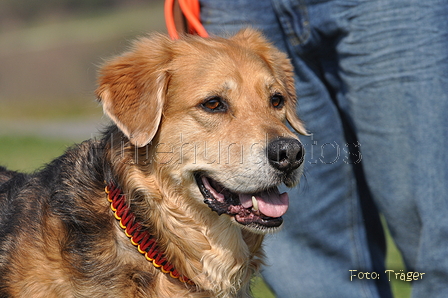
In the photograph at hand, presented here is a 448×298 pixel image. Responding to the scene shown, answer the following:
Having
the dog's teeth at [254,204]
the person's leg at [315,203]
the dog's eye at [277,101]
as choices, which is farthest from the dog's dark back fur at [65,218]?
the person's leg at [315,203]

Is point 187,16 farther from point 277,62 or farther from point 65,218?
point 65,218

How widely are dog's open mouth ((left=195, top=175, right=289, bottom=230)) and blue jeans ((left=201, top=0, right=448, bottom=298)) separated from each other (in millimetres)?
887

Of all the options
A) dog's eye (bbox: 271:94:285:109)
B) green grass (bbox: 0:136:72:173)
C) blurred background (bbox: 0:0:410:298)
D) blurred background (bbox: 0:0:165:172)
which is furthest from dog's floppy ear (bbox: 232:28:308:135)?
blurred background (bbox: 0:0:165:172)

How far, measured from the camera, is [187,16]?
148 inches

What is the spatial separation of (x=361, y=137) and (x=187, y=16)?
150cm

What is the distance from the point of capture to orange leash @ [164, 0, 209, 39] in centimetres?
376

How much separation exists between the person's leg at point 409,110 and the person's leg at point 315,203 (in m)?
0.48

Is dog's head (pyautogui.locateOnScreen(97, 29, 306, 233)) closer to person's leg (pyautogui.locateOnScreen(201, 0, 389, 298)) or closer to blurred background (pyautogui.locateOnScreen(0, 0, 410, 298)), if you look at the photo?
person's leg (pyautogui.locateOnScreen(201, 0, 389, 298))

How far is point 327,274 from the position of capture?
13.8 feet

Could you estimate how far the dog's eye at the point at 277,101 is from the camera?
11.5 ft

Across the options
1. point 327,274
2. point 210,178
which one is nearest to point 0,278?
point 210,178

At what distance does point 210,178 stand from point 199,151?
191 mm

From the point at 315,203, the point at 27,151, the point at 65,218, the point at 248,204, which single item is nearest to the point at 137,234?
the point at 65,218

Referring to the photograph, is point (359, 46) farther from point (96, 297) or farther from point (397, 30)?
point (96, 297)
